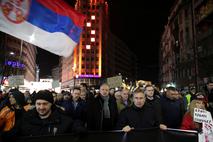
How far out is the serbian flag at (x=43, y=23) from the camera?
579 cm

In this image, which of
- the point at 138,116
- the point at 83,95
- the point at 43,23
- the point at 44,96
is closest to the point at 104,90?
the point at 83,95

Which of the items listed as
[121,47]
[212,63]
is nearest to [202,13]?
[212,63]

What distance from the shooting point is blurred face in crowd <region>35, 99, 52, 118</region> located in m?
4.42

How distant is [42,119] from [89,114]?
10.8 feet

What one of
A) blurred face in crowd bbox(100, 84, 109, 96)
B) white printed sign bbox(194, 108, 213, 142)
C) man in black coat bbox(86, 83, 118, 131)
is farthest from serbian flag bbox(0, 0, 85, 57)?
white printed sign bbox(194, 108, 213, 142)

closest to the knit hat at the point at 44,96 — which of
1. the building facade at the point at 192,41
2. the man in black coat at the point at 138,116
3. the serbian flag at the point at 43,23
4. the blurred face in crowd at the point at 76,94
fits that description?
the serbian flag at the point at 43,23

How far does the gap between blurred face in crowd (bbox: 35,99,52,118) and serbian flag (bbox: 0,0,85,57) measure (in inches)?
77.3

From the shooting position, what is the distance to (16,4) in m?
5.89

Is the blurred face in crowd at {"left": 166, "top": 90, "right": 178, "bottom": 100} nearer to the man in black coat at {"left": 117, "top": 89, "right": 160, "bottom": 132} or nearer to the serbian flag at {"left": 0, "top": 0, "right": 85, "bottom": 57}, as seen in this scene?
the man in black coat at {"left": 117, "top": 89, "right": 160, "bottom": 132}

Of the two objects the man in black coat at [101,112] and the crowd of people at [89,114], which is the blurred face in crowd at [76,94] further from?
→ the man in black coat at [101,112]

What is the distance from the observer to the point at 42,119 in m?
4.44

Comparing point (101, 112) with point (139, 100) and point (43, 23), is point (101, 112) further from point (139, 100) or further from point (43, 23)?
point (43, 23)

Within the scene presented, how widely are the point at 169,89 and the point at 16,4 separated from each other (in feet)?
16.1

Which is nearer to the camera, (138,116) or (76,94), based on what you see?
(138,116)
